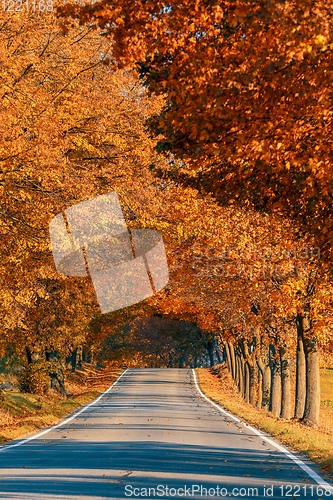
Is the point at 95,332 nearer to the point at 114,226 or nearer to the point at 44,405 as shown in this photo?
the point at 44,405

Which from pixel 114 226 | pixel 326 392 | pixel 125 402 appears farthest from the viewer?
pixel 326 392

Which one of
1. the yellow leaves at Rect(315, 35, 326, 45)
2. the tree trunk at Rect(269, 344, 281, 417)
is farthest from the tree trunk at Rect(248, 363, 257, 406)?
the yellow leaves at Rect(315, 35, 326, 45)

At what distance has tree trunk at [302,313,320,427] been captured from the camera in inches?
782

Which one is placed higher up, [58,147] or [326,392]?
[58,147]

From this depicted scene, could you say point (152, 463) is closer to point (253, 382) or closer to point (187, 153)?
point (187, 153)

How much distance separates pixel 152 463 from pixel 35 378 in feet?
59.9

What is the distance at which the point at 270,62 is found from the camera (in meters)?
6.82

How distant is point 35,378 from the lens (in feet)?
90.6

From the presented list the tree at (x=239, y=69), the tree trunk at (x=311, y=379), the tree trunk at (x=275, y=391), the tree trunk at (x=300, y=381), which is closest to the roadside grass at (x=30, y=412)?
the tree trunk at (x=311, y=379)

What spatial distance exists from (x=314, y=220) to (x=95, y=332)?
138ft

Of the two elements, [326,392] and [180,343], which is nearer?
[326,392]

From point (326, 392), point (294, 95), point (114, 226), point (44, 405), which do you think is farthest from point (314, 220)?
point (326, 392)

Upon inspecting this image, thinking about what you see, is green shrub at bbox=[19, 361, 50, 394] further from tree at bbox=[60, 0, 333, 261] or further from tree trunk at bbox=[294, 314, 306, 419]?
tree at bbox=[60, 0, 333, 261]

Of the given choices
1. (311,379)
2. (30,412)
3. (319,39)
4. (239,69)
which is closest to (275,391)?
(311,379)
